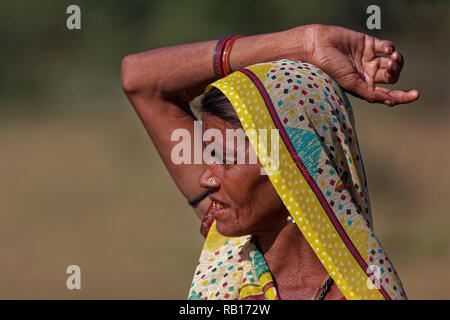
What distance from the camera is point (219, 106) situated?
2381 mm

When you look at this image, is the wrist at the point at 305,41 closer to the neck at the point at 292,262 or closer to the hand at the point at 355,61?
the hand at the point at 355,61

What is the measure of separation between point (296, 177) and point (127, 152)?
329 inches

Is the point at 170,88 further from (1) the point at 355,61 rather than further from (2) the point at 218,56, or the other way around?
(1) the point at 355,61

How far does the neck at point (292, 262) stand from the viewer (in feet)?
7.77

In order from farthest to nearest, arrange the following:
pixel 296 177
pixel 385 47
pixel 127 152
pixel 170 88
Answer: pixel 127 152, pixel 170 88, pixel 385 47, pixel 296 177

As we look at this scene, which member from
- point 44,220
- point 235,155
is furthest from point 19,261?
point 235,155

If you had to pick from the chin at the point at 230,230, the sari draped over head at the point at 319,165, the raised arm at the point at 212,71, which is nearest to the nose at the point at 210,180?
the chin at the point at 230,230

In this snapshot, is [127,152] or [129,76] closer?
[129,76]

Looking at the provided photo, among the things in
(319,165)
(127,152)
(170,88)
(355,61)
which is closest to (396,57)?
(355,61)

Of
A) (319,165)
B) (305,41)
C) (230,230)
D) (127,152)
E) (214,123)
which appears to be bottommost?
(127,152)

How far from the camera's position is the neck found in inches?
93.2

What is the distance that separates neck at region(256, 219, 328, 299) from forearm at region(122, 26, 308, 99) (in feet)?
1.93

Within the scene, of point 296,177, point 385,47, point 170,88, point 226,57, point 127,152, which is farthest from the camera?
point 127,152

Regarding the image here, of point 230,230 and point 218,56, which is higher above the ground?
point 218,56
